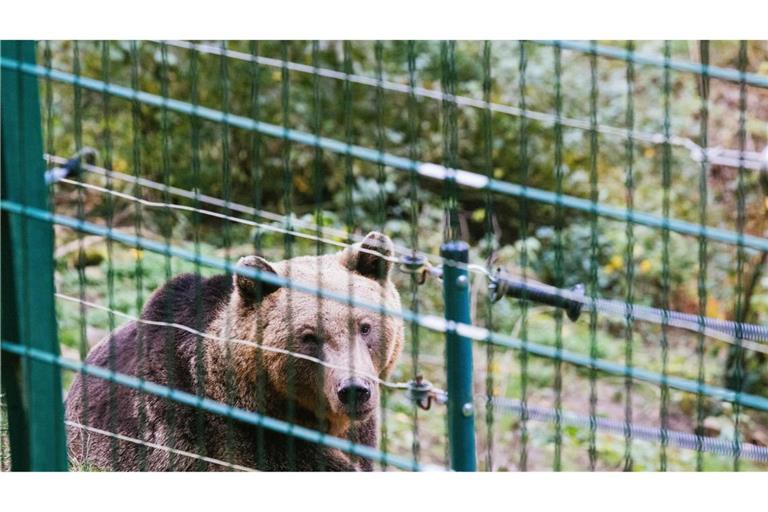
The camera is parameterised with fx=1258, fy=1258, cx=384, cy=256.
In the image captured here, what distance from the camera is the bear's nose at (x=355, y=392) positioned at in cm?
413

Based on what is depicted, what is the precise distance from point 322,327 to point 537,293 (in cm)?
134

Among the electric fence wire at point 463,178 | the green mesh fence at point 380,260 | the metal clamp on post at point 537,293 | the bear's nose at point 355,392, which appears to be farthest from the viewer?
the bear's nose at point 355,392

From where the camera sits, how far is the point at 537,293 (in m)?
3.23

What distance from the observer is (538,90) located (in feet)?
30.8

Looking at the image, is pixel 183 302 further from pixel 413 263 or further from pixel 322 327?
pixel 413 263

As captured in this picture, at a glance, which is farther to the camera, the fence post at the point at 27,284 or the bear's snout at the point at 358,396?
the bear's snout at the point at 358,396

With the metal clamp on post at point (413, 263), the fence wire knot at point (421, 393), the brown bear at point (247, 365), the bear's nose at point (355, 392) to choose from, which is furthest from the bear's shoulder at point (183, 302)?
the metal clamp on post at point (413, 263)

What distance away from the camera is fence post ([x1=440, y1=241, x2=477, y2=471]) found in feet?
11.0

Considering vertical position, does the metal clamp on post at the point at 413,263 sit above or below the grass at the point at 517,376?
above

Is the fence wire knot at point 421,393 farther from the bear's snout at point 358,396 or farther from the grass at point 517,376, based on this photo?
the grass at point 517,376

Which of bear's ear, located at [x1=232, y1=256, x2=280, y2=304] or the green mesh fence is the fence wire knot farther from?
bear's ear, located at [x1=232, y1=256, x2=280, y2=304]

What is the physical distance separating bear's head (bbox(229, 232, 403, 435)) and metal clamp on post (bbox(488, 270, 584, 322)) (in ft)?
3.36

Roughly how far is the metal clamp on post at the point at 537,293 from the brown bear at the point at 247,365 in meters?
0.97

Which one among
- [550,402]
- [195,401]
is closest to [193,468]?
[195,401]
